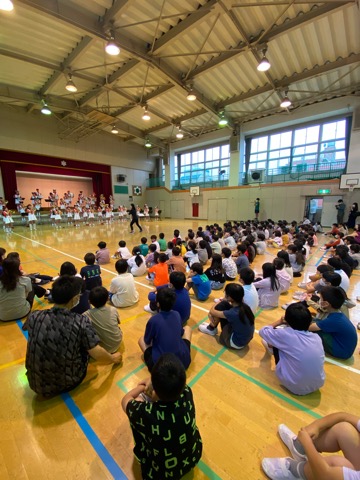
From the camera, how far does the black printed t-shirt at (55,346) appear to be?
1697mm

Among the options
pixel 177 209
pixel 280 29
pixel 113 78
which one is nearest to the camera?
pixel 280 29

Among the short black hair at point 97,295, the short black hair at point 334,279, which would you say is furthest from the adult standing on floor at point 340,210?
the short black hair at point 97,295

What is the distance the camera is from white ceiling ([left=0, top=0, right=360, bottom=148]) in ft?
22.0

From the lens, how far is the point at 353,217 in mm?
12531

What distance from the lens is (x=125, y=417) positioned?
177 centimetres

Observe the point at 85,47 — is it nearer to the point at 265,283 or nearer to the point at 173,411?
the point at 265,283

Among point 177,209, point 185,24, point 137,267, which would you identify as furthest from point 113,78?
point 177,209

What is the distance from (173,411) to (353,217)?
1555 centimetres

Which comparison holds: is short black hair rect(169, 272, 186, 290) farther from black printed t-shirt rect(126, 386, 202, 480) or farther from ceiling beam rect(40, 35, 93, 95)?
ceiling beam rect(40, 35, 93, 95)

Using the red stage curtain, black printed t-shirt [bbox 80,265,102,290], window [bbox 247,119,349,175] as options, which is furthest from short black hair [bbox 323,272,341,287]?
the red stage curtain

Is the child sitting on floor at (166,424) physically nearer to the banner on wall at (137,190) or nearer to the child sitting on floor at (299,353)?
the child sitting on floor at (299,353)

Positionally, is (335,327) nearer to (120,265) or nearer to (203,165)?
(120,265)

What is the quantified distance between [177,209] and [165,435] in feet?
74.3

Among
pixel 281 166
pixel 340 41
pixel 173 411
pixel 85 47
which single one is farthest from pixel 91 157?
pixel 173 411
